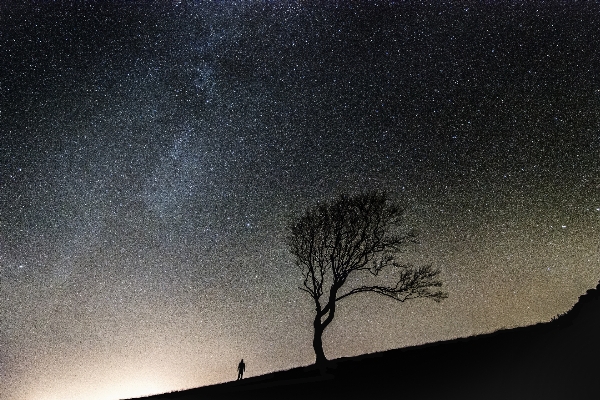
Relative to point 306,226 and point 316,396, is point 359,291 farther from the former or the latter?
point 316,396

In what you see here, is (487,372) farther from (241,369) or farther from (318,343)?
(241,369)

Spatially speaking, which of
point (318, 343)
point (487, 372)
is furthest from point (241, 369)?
point (487, 372)

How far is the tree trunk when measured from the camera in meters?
24.6

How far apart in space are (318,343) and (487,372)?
39.7ft

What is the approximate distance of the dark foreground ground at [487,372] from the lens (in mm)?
12406

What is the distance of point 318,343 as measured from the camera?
25375 millimetres

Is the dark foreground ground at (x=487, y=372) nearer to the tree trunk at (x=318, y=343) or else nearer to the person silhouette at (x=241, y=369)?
the tree trunk at (x=318, y=343)

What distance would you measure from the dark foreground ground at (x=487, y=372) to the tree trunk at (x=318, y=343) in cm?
267

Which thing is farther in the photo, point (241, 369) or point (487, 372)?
point (241, 369)

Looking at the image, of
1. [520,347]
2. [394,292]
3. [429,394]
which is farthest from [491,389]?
[394,292]

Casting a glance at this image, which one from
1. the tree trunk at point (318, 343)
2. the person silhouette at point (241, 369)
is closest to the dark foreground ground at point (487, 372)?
the tree trunk at point (318, 343)

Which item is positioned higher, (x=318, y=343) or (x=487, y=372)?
(x=318, y=343)

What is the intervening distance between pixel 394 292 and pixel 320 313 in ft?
15.6

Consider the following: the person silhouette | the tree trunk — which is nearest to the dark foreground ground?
the tree trunk
